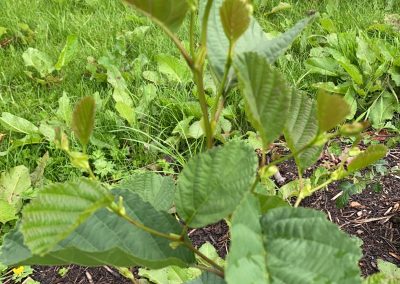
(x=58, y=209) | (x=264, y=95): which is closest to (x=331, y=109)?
(x=264, y=95)

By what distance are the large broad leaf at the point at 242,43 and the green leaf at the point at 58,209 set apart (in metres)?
0.27

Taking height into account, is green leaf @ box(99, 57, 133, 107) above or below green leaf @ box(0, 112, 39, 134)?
above

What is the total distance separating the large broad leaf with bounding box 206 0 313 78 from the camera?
81cm

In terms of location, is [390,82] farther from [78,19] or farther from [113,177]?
[78,19]

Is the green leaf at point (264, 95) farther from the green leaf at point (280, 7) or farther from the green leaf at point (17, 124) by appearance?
the green leaf at point (280, 7)

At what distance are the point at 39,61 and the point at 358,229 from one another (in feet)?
5.57

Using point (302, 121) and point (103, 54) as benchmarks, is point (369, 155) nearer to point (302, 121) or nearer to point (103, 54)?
point (302, 121)

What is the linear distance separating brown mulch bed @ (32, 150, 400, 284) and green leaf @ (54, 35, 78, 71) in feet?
3.91

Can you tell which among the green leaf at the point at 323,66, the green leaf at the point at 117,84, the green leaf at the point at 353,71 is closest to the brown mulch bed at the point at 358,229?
the green leaf at the point at 353,71

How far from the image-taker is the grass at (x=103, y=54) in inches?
89.0

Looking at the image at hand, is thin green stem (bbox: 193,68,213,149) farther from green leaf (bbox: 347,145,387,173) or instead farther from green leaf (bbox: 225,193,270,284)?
green leaf (bbox: 347,145,387,173)

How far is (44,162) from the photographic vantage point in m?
2.15

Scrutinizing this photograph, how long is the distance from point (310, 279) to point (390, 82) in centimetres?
200

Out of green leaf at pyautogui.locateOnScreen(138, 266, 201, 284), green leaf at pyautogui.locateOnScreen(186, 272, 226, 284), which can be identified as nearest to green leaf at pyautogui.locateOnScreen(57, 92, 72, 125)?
green leaf at pyautogui.locateOnScreen(138, 266, 201, 284)
